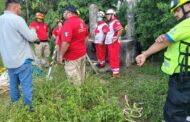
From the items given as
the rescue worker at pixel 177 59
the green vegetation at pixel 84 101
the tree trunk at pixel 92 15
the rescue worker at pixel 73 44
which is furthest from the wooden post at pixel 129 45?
the rescue worker at pixel 177 59

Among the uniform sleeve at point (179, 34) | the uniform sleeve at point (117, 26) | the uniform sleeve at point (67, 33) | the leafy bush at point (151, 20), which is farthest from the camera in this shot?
the uniform sleeve at point (117, 26)

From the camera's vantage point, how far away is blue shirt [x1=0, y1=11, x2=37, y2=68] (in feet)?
14.7

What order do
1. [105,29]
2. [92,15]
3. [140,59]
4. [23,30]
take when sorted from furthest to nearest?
[92,15], [105,29], [23,30], [140,59]

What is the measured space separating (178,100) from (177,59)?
0.45m

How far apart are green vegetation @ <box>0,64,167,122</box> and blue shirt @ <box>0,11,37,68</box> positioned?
66 centimetres

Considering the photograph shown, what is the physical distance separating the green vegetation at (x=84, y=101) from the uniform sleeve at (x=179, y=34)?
1721mm

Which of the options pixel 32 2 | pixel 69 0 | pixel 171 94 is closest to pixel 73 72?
pixel 171 94

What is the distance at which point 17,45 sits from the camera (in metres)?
4.54

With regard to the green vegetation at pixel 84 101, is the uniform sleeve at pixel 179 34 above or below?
above

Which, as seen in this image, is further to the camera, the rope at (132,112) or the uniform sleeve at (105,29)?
the uniform sleeve at (105,29)

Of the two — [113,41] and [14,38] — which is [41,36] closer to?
[113,41]

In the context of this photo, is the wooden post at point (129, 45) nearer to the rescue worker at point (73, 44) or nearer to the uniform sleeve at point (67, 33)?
the rescue worker at point (73, 44)

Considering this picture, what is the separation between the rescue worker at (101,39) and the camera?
8.25 m

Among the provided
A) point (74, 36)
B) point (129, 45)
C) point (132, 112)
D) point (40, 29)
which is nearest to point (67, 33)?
point (74, 36)
